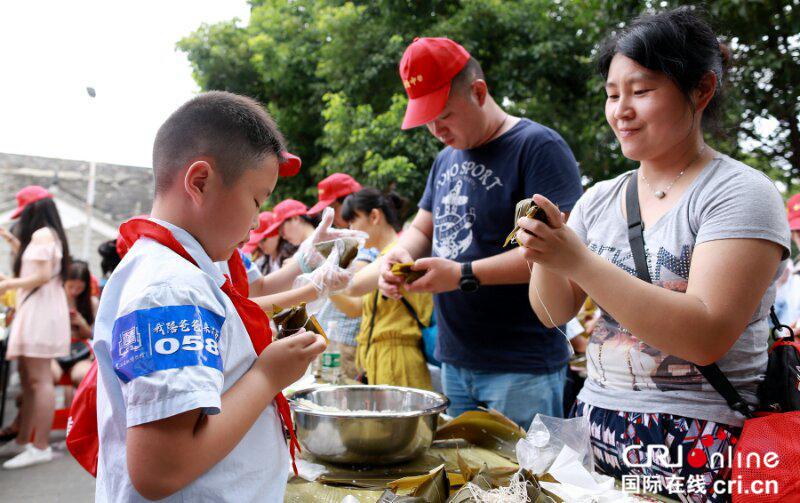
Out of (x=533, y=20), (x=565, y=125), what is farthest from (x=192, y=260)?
(x=533, y=20)

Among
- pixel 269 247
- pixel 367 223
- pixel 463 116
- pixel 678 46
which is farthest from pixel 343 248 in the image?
pixel 269 247

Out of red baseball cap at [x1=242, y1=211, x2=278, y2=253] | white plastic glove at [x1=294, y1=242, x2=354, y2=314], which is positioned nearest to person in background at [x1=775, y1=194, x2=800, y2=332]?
white plastic glove at [x1=294, y1=242, x2=354, y2=314]

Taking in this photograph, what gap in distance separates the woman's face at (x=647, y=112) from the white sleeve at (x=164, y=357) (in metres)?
1.12

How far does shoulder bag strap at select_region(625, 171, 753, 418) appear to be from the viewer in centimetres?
131

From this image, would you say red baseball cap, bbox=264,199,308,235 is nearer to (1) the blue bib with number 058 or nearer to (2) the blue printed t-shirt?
(2) the blue printed t-shirt

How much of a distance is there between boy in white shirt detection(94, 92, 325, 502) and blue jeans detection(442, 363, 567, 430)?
1139mm

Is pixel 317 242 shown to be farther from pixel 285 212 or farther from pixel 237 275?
pixel 285 212

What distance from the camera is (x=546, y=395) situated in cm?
222

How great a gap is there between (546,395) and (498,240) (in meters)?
0.61

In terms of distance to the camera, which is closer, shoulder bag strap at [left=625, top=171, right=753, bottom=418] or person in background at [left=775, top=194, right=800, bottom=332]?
shoulder bag strap at [left=625, top=171, right=753, bottom=418]

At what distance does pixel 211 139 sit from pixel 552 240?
0.75 metres

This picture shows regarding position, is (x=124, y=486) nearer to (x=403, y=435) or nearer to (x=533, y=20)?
(x=403, y=435)

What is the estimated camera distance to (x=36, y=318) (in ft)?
16.1

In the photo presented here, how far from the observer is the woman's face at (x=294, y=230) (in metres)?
5.57
